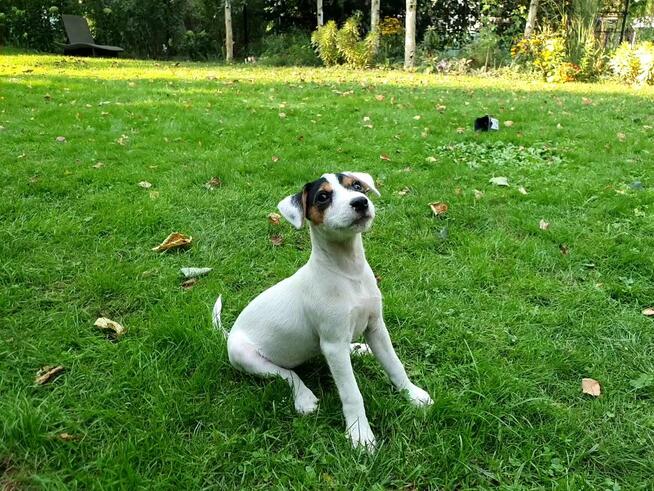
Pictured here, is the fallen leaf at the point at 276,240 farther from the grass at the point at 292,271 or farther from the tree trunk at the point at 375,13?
the tree trunk at the point at 375,13

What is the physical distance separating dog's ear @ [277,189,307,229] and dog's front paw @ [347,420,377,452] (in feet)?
3.16

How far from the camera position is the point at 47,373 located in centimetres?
282

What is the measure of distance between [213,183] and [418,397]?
12.4ft

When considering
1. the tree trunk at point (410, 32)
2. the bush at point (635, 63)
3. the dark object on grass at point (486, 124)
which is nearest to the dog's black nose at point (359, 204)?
the dark object on grass at point (486, 124)

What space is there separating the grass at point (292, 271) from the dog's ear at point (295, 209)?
92 centimetres

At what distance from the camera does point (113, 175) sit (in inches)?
222

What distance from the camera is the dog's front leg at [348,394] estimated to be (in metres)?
2.37

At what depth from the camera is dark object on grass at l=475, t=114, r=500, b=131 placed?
763 centimetres

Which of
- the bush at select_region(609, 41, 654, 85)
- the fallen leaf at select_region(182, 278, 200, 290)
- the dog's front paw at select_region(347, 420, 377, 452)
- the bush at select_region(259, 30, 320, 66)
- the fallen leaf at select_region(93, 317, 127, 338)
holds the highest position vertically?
the bush at select_region(259, 30, 320, 66)

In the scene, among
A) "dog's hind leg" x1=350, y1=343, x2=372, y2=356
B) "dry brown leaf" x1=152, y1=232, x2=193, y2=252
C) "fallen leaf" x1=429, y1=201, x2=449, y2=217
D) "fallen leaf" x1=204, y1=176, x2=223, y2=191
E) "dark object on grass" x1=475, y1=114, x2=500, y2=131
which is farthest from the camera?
"dark object on grass" x1=475, y1=114, x2=500, y2=131

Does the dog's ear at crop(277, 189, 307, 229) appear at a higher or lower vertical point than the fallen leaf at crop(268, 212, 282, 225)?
higher

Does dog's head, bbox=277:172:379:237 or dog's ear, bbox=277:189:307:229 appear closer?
dog's head, bbox=277:172:379:237

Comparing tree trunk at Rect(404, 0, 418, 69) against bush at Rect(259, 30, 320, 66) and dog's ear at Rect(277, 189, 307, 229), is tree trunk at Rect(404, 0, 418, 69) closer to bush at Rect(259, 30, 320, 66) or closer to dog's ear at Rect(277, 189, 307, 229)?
bush at Rect(259, 30, 320, 66)

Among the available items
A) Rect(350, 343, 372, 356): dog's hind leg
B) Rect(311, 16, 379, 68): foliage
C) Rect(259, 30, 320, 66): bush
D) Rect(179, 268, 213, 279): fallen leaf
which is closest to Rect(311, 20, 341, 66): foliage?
Rect(311, 16, 379, 68): foliage
